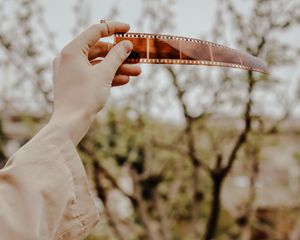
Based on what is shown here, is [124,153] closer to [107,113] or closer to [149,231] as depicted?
[107,113]

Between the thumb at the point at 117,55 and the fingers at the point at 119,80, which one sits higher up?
the thumb at the point at 117,55

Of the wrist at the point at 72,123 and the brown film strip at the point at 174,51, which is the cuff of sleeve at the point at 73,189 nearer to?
the wrist at the point at 72,123

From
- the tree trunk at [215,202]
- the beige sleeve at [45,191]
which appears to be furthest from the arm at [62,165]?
the tree trunk at [215,202]

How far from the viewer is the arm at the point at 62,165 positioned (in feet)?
2.25

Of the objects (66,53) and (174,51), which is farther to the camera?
(174,51)

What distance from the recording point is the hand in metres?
0.77

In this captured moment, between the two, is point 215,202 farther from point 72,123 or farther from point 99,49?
point 72,123

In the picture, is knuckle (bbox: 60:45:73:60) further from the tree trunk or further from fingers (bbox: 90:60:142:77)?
the tree trunk

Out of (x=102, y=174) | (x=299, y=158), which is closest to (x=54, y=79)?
(x=102, y=174)

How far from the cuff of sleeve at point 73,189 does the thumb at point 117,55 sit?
16cm

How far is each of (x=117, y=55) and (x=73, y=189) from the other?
26 centimetres

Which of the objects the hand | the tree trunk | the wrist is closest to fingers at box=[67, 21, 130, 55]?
the hand

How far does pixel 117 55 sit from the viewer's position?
0.85 meters

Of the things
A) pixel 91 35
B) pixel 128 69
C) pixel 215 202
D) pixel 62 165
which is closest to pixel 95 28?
pixel 91 35
